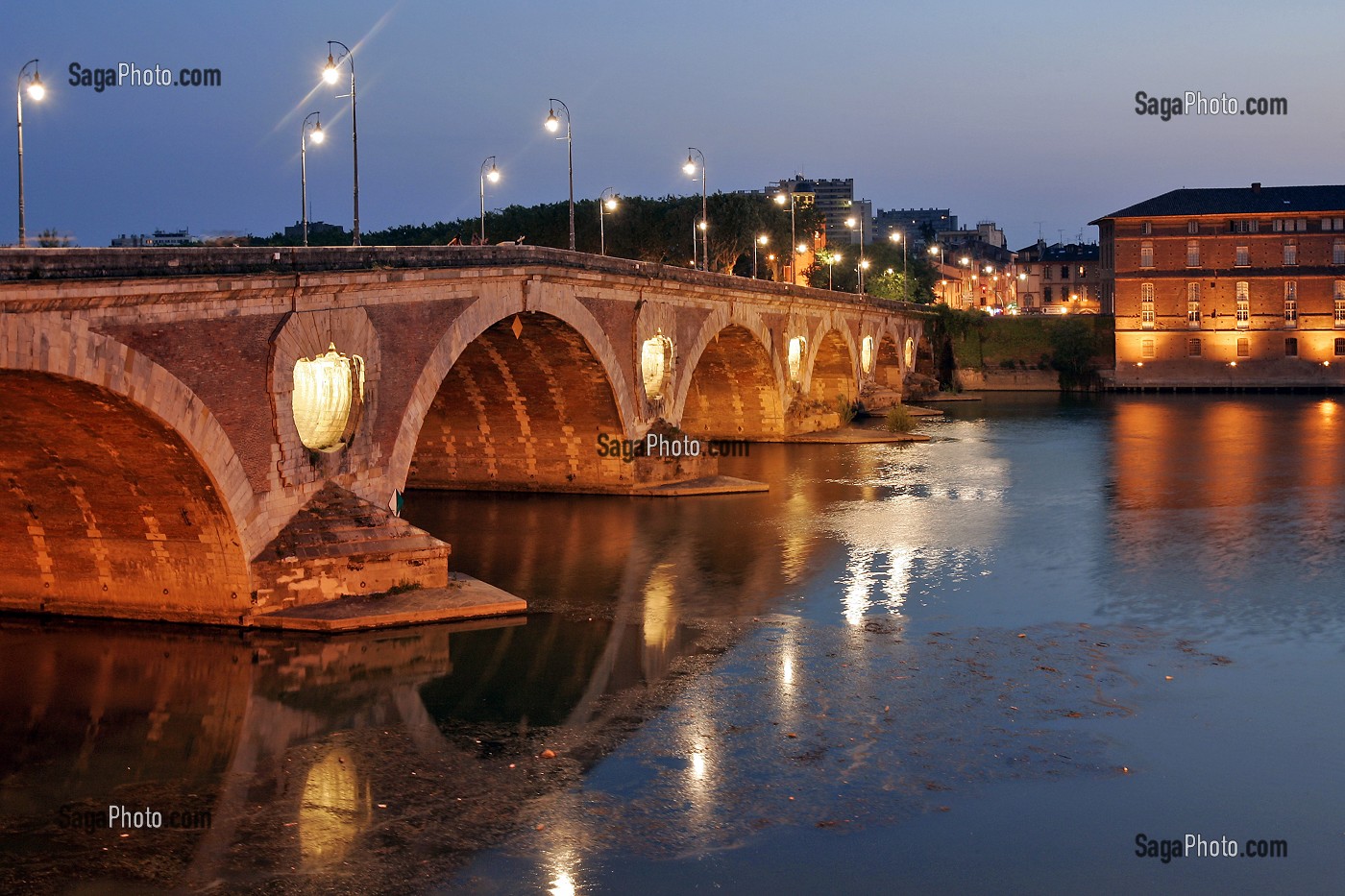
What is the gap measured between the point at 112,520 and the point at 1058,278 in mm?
129840

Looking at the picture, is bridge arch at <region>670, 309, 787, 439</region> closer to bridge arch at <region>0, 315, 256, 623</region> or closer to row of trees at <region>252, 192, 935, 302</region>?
row of trees at <region>252, 192, 935, 302</region>

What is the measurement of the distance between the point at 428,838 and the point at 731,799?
3271 mm

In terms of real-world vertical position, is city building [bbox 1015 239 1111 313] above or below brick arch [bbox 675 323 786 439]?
above

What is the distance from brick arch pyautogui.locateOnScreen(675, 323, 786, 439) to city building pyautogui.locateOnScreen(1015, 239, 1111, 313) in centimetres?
8548

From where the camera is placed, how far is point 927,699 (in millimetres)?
18531

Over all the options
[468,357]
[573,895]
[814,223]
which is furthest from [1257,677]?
[814,223]

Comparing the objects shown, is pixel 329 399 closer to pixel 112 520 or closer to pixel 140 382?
pixel 112 520

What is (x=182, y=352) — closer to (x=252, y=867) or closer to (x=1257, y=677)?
(x=252, y=867)

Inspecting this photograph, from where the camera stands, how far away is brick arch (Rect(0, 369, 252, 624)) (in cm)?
2009

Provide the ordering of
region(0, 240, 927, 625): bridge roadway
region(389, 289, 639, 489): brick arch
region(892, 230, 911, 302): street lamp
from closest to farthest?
1. region(0, 240, 927, 625): bridge roadway
2. region(389, 289, 639, 489): brick arch
3. region(892, 230, 911, 302): street lamp

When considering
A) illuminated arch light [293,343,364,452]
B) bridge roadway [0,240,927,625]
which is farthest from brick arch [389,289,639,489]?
illuminated arch light [293,343,364,452]

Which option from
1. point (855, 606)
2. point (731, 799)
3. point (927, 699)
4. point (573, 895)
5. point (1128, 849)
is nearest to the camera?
point (573, 895)

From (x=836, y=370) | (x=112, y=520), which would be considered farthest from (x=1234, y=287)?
(x=112, y=520)

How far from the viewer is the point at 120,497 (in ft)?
70.2
